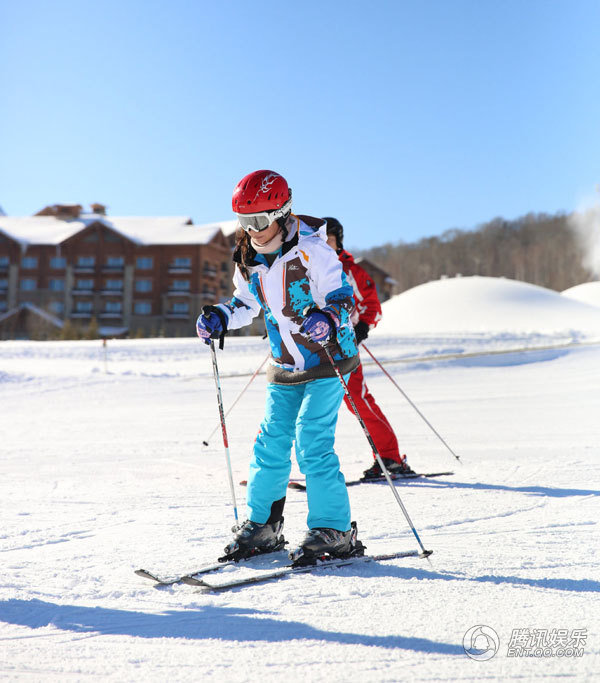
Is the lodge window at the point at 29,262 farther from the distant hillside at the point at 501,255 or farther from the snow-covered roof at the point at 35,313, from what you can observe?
the distant hillside at the point at 501,255

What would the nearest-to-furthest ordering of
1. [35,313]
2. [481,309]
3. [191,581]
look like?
[191,581] → [481,309] → [35,313]

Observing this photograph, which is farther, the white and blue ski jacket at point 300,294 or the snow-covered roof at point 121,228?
the snow-covered roof at point 121,228

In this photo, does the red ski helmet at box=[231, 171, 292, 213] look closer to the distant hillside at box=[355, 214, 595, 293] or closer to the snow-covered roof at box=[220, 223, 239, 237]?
the snow-covered roof at box=[220, 223, 239, 237]

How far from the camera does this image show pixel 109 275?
1622 inches

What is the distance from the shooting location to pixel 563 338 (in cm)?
1973

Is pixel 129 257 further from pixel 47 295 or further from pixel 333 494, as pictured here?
pixel 333 494

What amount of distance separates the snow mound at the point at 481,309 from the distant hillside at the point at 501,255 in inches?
1480

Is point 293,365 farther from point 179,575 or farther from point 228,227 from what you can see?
point 228,227

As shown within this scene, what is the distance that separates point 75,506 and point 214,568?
4.78 feet

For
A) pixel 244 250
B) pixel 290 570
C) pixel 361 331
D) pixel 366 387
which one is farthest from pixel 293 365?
pixel 366 387

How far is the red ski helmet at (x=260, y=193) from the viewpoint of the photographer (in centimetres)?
265

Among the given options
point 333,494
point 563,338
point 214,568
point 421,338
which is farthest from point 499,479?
point 563,338

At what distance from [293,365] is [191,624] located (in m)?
1.18

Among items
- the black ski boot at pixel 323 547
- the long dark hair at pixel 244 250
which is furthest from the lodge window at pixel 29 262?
the black ski boot at pixel 323 547
